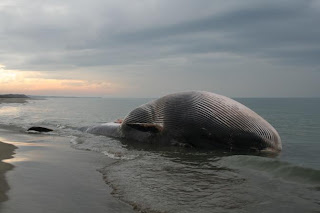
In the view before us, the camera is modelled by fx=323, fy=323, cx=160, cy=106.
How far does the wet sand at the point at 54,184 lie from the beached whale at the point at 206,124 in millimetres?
2773

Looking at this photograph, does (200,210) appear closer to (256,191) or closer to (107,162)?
(256,191)

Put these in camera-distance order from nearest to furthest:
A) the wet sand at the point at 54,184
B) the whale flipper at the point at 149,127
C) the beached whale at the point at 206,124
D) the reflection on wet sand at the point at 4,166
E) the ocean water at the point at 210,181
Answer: the wet sand at the point at 54,184 < the ocean water at the point at 210,181 < the reflection on wet sand at the point at 4,166 < the beached whale at the point at 206,124 < the whale flipper at the point at 149,127

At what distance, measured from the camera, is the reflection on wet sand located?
4.67 meters

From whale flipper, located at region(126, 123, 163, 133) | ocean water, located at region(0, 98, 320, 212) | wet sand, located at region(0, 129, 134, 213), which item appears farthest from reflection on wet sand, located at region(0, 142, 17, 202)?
whale flipper, located at region(126, 123, 163, 133)

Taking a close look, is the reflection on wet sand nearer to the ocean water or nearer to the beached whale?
the ocean water

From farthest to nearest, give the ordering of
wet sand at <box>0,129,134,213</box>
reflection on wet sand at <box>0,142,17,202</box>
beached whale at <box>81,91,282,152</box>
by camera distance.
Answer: beached whale at <box>81,91,282,152</box> → reflection on wet sand at <box>0,142,17,202</box> → wet sand at <box>0,129,134,213</box>

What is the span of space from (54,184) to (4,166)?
1.83 meters

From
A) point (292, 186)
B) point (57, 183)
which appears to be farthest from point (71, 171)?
point (292, 186)

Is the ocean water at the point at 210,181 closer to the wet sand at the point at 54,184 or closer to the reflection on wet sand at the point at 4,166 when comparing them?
the wet sand at the point at 54,184

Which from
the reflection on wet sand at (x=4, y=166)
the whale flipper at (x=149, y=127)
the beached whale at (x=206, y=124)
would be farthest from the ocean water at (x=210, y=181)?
the reflection on wet sand at (x=4, y=166)

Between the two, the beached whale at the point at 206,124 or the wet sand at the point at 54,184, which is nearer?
the wet sand at the point at 54,184

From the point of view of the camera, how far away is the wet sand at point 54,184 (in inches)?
167

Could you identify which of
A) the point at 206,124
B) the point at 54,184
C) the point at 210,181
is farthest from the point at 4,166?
the point at 206,124

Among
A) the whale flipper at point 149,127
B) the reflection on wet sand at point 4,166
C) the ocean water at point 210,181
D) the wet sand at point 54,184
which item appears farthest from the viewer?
the whale flipper at point 149,127
